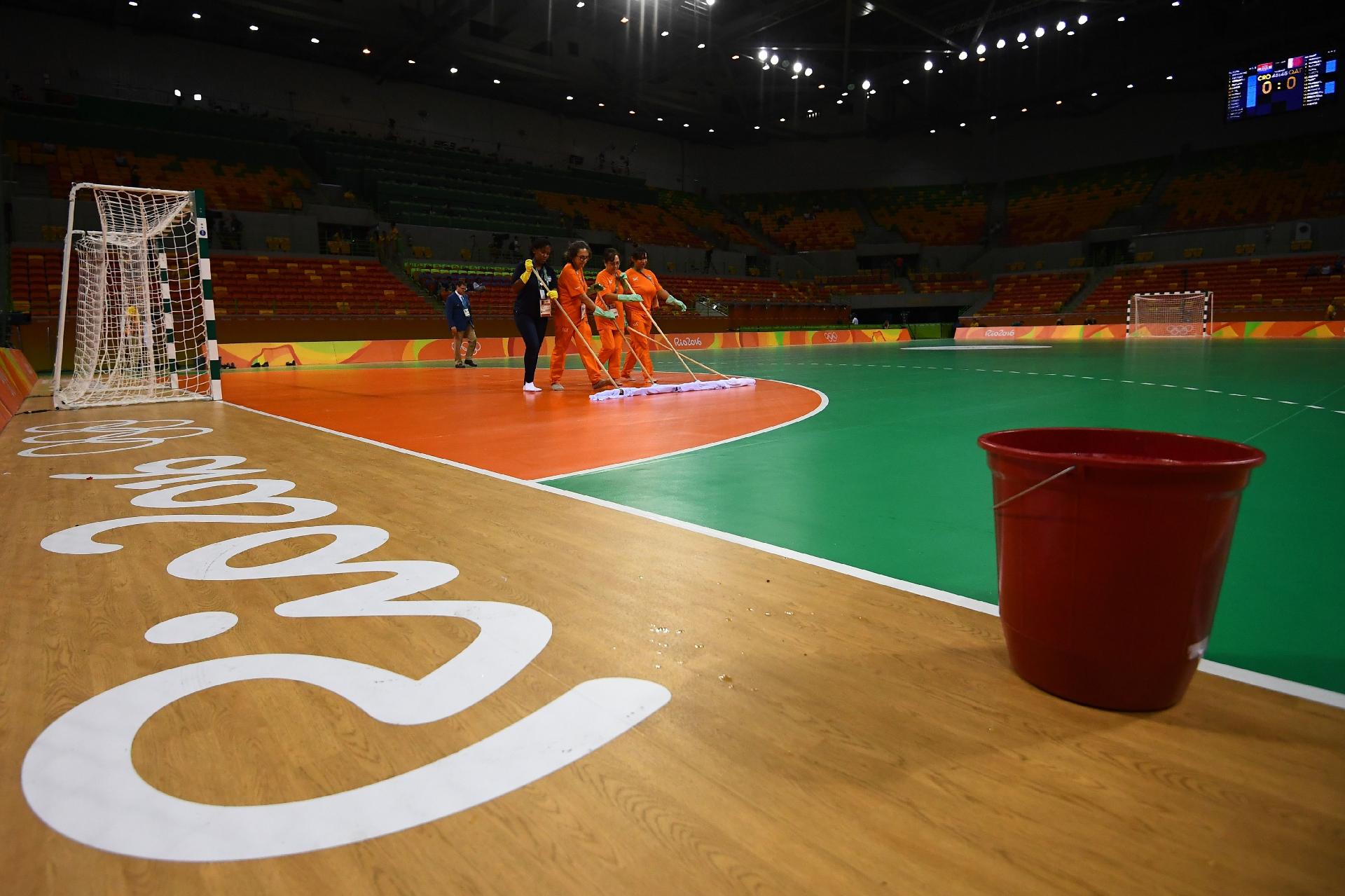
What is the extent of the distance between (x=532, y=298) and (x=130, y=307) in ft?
→ 22.9

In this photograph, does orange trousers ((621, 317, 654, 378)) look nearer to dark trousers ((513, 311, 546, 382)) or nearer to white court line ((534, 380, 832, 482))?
dark trousers ((513, 311, 546, 382))

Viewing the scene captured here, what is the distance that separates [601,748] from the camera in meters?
1.59

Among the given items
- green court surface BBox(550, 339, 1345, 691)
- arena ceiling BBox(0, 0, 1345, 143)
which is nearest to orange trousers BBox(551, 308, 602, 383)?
green court surface BBox(550, 339, 1345, 691)

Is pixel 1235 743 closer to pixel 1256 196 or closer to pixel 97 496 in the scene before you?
pixel 97 496

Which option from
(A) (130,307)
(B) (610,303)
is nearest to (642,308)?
(B) (610,303)

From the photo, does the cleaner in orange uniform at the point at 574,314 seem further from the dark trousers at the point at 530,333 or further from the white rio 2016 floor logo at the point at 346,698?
the white rio 2016 floor logo at the point at 346,698

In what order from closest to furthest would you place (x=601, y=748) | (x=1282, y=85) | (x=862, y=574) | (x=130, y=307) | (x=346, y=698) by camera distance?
1. (x=601, y=748)
2. (x=346, y=698)
3. (x=862, y=574)
4. (x=130, y=307)
5. (x=1282, y=85)

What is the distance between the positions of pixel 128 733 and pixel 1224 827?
223 centimetres

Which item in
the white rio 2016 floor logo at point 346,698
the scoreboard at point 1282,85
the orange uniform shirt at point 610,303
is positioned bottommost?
the white rio 2016 floor logo at point 346,698

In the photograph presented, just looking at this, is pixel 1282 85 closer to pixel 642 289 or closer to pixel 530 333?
pixel 642 289

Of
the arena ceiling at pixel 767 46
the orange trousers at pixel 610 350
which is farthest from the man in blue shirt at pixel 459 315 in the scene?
the arena ceiling at pixel 767 46

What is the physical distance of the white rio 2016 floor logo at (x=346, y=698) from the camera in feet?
4.37

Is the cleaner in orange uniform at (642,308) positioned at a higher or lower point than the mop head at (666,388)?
higher

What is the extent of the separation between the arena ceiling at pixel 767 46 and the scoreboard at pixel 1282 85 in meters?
1.07
